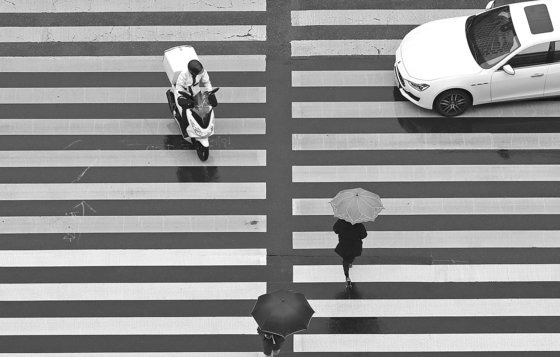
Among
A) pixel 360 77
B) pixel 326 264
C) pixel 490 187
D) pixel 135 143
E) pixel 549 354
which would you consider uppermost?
pixel 360 77

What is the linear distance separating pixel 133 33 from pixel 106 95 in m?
1.36

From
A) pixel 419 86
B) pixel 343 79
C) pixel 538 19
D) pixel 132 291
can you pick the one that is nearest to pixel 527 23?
pixel 538 19

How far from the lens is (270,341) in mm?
11234

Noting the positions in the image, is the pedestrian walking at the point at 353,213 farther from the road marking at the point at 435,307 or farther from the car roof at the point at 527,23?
the car roof at the point at 527,23

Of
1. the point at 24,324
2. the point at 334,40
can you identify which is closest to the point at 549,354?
the point at 334,40

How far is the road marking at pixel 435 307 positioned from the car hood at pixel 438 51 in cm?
368

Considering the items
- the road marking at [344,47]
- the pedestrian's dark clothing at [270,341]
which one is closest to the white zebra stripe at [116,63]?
the road marking at [344,47]

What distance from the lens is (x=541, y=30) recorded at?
44.7 feet

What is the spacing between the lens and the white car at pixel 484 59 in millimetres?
13672

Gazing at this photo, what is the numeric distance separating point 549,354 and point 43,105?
29.8 ft

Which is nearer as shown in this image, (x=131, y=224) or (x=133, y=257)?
(x=133, y=257)

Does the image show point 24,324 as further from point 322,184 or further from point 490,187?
point 490,187

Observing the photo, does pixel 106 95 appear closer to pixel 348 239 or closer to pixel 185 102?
pixel 185 102

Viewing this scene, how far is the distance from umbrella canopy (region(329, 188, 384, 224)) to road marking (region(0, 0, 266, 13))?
544 cm
